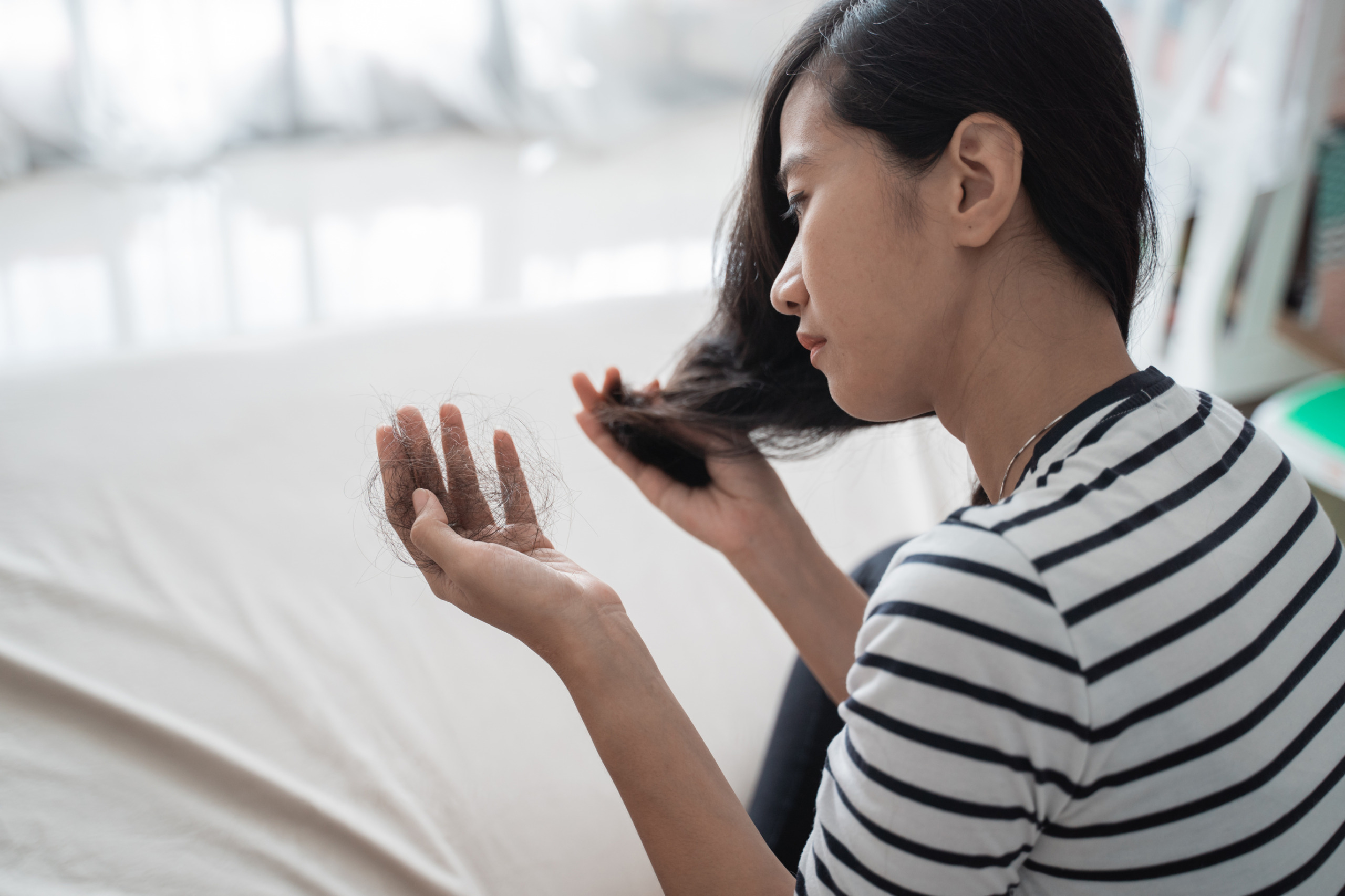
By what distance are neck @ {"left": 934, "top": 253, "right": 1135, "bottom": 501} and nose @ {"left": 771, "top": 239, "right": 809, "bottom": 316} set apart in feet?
0.34

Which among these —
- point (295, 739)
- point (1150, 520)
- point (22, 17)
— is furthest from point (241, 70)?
point (1150, 520)

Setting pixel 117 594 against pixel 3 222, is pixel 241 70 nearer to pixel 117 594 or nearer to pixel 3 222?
pixel 3 222

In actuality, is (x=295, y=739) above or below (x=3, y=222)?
below

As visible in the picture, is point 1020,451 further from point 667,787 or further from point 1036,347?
point 667,787

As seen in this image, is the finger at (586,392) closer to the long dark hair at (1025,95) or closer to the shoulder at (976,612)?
the long dark hair at (1025,95)

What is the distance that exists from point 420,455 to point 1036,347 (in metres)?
0.40

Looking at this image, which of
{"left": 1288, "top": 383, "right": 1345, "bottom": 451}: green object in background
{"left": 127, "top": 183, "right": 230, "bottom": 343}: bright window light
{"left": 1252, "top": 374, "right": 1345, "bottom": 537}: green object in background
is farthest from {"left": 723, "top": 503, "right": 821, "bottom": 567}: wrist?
{"left": 127, "top": 183, "right": 230, "bottom": 343}: bright window light

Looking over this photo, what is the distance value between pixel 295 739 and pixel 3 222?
1.68 metres

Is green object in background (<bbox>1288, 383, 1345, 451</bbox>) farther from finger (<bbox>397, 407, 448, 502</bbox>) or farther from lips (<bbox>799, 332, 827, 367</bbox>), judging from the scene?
finger (<bbox>397, 407, 448, 502</bbox>)

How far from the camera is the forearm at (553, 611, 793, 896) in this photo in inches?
23.2

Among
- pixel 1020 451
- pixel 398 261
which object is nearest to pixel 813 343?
pixel 1020 451

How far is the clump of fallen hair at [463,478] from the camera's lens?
658 mm

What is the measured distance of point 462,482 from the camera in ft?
2.19

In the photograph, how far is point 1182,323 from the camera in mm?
1891
